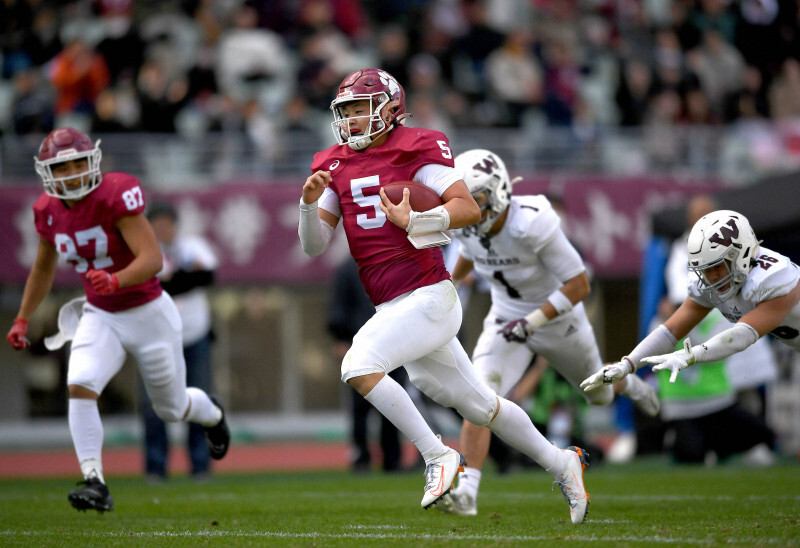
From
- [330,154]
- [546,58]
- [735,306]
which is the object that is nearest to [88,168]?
[330,154]

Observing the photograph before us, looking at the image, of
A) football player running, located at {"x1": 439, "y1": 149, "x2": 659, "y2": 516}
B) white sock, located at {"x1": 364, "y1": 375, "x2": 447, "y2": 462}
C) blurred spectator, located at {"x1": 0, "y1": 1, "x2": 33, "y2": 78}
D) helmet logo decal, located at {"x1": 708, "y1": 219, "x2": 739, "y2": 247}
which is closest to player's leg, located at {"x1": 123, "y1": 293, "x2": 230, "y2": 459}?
football player running, located at {"x1": 439, "y1": 149, "x2": 659, "y2": 516}

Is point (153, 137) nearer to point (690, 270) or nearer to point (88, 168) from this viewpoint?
point (88, 168)

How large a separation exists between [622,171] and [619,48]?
279cm

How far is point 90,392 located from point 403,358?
1903mm

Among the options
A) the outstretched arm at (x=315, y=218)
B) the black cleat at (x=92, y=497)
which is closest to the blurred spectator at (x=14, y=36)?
the black cleat at (x=92, y=497)

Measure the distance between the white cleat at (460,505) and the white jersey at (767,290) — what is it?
4.90 ft

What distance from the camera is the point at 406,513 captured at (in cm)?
573

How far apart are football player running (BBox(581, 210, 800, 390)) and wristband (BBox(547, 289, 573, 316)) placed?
64 centimetres

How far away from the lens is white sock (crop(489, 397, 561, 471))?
194 inches

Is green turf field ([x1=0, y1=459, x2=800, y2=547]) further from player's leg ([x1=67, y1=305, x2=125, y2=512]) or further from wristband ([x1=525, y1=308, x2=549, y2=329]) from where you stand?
wristband ([x1=525, y1=308, x2=549, y2=329])

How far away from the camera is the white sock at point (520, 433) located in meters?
4.93

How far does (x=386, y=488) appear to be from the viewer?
7422mm

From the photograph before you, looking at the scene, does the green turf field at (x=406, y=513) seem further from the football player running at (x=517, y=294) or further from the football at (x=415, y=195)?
the football at (x=415, y=195)

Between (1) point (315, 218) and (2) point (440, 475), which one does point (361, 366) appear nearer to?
(2) point (440, 475)
